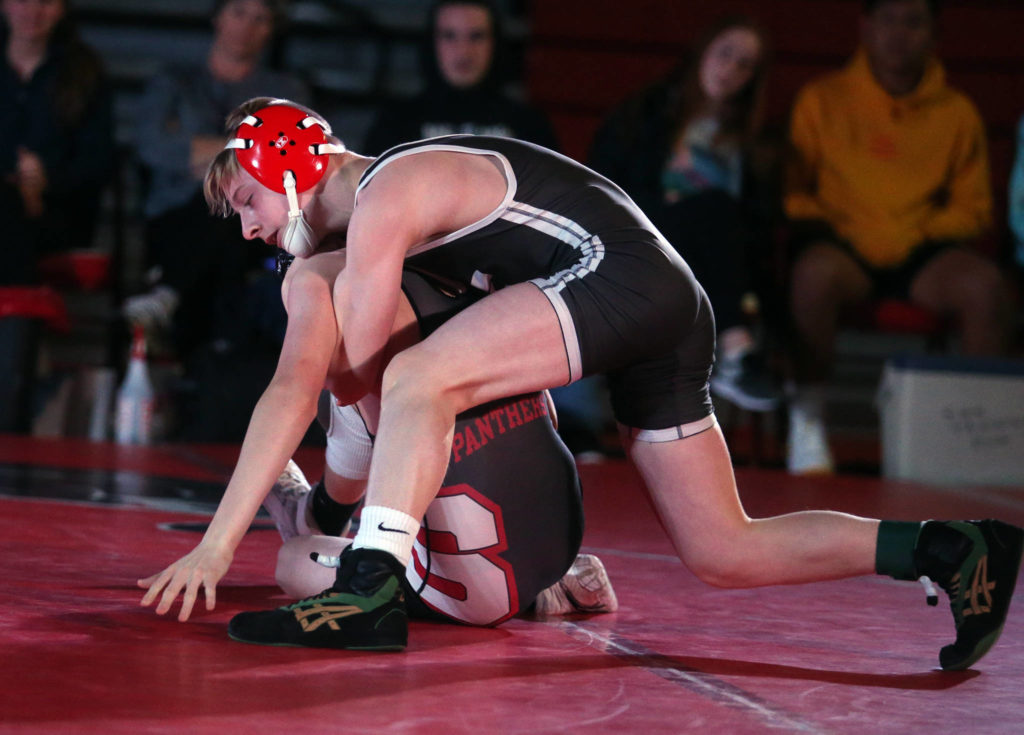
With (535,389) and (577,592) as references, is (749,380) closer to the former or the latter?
(577,592)

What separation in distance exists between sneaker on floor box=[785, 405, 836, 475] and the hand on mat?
3.21 meters

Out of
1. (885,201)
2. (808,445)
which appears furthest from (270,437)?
(885,201)

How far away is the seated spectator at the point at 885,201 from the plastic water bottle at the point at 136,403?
224 cm

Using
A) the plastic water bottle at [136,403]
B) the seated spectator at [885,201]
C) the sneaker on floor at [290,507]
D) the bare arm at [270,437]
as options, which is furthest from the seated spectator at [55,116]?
the bare arm at [270,437]

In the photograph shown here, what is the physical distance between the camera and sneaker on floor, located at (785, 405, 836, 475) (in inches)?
187

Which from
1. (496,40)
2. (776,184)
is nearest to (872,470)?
(776,184)

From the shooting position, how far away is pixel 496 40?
5180 mm

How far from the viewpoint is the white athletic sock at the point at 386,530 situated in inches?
68.1

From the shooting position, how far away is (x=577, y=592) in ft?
7.04

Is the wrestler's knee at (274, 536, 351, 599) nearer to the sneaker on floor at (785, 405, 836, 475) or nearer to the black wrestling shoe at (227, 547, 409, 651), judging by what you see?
the black wrestling shoe at (227, 547, 409, 651)

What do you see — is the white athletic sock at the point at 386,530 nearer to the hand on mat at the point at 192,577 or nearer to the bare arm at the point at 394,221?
the hand on mat at the point at 192,577

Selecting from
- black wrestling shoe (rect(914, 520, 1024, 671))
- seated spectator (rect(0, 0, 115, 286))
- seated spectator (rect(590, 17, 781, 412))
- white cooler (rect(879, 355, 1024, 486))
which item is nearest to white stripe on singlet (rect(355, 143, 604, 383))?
black wrestling shoe (rect(914, 520, 1024, 671))

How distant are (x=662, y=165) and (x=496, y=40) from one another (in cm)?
85

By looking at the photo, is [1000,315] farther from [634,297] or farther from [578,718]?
[578,718]
